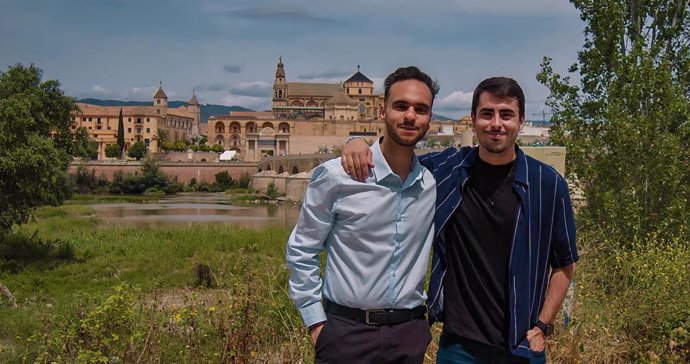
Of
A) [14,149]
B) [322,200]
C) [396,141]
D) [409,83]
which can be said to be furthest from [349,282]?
[14,149]

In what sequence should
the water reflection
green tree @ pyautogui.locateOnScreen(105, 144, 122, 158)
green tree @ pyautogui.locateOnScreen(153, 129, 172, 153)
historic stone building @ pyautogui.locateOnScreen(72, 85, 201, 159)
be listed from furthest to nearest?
historic stone building @ pyautogui.locateOnScreen(72, 85, 201, 159)
green tree @ pyautogui.locateOnScreen(153, 129, 172, 153)
green tree @ pyautogui.locateOnScreen(105, 144, 122, 158)
the water reflection

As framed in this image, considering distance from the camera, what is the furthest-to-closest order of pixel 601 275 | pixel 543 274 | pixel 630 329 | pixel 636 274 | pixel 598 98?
pixel 598 98, pixel 601 275, pixel 636 274, pixel 630 329, pixel 543 274

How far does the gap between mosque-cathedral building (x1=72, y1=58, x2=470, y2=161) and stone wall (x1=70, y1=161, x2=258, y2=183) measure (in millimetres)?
15142

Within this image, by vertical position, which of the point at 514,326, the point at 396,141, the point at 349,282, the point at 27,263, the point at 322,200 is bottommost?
the point at 27,263

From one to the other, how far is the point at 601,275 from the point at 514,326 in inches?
121

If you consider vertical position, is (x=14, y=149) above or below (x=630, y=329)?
above

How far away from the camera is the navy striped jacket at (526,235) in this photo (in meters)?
2.74

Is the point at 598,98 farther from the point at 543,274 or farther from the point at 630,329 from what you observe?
the point at 543,274

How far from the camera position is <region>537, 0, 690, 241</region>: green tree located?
7504 millimetres

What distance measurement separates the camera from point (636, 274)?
514 centimetres

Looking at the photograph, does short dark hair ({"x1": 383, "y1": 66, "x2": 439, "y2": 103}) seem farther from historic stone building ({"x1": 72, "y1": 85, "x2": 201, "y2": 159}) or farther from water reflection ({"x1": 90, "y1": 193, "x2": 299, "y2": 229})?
historic stone building ({"x1": 72, "y1": 85, "x2": 201, "y2": 159})

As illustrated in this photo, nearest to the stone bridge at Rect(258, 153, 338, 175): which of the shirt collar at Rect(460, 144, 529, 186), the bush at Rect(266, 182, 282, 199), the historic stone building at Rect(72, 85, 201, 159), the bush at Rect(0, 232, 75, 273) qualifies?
the bush at Rect(266, 182, 282, 199)

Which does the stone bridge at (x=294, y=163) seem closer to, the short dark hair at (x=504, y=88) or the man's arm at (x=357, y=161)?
the short dark hair at (x=504, y=88)

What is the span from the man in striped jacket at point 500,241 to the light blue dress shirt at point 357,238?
0.20 meters
